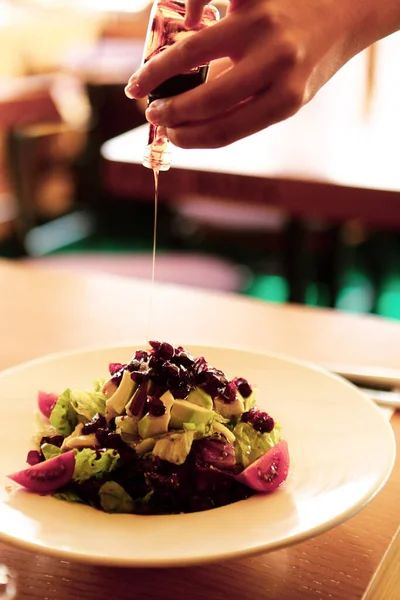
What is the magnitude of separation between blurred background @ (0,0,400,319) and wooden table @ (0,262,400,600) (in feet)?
2.16

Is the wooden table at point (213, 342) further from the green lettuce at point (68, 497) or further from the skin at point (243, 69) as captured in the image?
the skin at point (243, 69)

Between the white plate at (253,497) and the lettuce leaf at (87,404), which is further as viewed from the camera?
the lettuce leaf at (87,404)

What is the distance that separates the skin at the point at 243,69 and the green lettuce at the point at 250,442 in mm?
357

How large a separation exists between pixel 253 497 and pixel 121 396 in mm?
200

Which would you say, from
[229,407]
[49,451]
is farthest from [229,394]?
[49,451]

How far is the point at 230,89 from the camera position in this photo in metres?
0.77

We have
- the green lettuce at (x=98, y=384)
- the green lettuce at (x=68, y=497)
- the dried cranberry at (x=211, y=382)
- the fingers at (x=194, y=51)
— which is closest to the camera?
the fingers at (x=194, y=51)

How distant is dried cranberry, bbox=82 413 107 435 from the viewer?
3.19ft

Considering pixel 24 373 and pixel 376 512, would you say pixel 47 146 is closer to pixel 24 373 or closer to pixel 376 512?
pixel 24 373

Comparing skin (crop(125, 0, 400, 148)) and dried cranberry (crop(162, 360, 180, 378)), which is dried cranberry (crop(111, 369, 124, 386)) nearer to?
dried cranberry (crop(162, 360, 180, 378))

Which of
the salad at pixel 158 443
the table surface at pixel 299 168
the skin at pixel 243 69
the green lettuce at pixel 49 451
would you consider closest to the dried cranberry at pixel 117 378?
the salad at pixel 158 443

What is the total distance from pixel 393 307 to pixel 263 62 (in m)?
3.11

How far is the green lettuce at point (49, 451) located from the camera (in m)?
0.95

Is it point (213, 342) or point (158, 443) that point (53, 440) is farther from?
point (213, 342)
